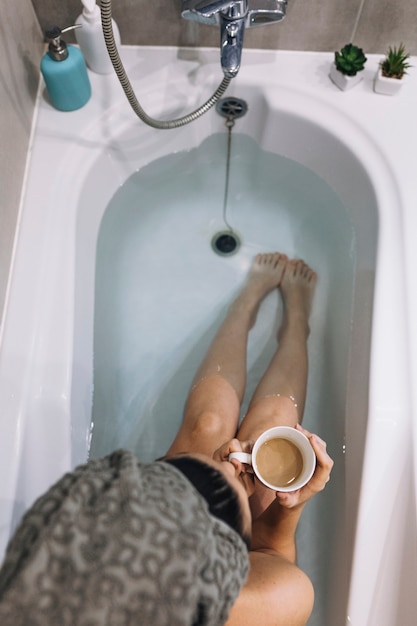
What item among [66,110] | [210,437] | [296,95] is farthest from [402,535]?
[66,110]

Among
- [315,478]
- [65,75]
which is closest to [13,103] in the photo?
[65,75]

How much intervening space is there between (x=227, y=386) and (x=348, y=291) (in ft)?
1.14

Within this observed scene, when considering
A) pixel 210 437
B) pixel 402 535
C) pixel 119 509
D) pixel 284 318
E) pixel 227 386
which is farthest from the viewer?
pixel 284 318

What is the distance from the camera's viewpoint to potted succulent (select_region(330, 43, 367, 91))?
1040 mm

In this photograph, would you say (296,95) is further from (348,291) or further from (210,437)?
(210,437)

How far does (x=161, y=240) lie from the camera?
1290 mm

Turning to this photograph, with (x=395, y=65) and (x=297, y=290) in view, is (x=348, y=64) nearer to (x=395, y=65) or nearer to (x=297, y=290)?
(x=395, y=65)

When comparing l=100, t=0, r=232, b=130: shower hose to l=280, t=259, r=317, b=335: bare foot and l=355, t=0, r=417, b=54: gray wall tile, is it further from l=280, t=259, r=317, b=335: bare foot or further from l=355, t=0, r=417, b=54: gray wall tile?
l=280, t=259, r=317, b=335: bare foot

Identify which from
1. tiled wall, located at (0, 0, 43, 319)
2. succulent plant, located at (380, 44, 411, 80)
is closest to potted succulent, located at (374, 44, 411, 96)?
succulent plant, located at (380, 44, 411, 80)

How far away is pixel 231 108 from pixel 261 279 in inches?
16.1

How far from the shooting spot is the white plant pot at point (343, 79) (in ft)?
3.46

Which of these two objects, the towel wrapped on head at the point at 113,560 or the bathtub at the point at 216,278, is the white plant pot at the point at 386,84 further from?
the towel wrapped on head at the point at 113,560

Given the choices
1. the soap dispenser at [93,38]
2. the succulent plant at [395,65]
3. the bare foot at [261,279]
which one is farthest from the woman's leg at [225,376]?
the soap dispenser at [93,38]

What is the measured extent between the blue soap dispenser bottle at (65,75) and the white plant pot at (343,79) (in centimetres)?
51
